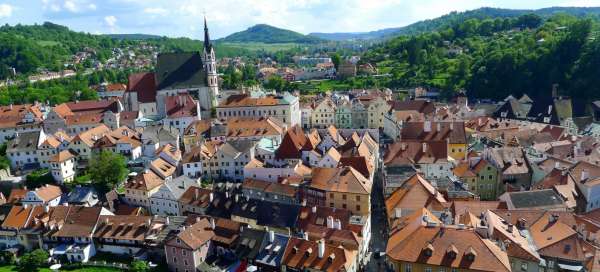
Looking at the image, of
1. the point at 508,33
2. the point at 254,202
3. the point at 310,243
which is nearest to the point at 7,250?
the point at 254,202

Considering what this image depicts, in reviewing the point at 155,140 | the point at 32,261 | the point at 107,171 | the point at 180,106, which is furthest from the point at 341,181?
the point at 180,106

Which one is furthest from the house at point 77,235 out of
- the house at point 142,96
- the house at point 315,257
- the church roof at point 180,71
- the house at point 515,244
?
the house at point 515,244

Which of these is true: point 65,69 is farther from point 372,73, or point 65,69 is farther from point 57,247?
point 57,247

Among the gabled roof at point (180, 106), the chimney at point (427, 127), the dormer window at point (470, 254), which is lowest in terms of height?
the dormer window at point (470, 254)

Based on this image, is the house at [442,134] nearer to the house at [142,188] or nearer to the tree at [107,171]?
the house at [142,188]

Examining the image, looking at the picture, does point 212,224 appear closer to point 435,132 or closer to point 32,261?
point 32,261

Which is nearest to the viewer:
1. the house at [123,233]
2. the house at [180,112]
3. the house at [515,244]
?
the house at [515,244]

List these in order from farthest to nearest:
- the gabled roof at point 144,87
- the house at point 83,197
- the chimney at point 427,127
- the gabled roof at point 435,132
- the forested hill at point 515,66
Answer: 1. the forested hill at point 515,66
2. the gabled roof at point 144,87
3. the chimney at point 427,127
4. the gabled roof at point 435,132
5. the house at point 83,197

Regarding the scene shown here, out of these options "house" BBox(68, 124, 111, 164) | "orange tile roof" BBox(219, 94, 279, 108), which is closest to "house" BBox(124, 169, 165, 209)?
"house" BBox(68, 124, 111, 164)
